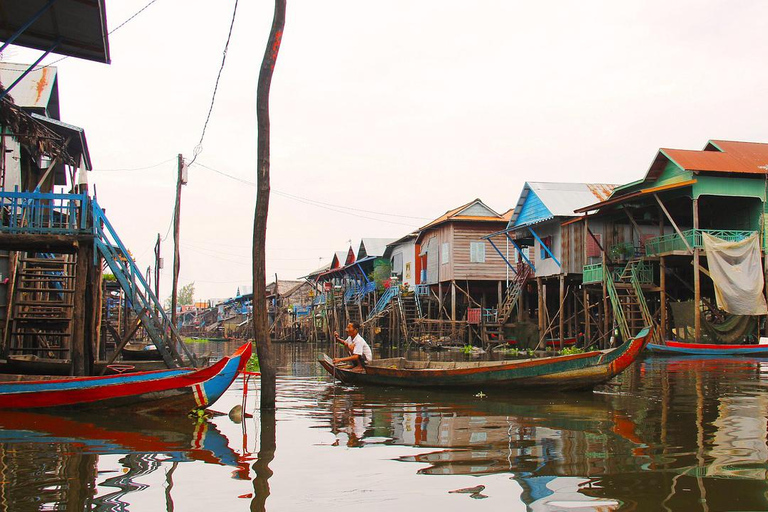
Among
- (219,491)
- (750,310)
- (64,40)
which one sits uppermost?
(64,40)

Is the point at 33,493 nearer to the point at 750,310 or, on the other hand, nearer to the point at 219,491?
the point at 219,491

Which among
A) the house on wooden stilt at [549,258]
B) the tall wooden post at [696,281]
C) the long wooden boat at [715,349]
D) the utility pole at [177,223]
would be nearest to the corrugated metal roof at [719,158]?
the tall wooden post at [696,281]

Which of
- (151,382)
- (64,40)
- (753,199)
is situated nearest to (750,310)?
(753,199)

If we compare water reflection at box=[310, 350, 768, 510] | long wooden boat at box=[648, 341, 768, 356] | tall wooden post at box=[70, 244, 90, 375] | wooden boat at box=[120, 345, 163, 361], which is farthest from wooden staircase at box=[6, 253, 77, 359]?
long wooden boat at box=[648, 341, 768, 356]

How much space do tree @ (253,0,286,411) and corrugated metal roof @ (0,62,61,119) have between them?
10466 millimetres

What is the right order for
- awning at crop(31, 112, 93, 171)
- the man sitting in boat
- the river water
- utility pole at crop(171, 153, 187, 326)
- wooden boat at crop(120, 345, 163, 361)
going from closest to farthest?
the river water → the man sitting in boat → awning at crop(31, 112, 93, 171) → wooden boat at crop(120, 345, 163, 361) → utility pole at crop(171, 153, 187, 326)

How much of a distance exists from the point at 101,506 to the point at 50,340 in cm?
1399

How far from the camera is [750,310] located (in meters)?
21.6

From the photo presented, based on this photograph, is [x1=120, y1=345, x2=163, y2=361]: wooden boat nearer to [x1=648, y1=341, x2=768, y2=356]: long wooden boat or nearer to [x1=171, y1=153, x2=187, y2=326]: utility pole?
[x1=171, y1=153, x2=187, y2=326]: utility pole

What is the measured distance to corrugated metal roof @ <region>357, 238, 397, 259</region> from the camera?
145 feet

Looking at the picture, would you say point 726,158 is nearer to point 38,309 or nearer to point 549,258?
point 549,258

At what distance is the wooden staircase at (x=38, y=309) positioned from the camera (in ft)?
45.8

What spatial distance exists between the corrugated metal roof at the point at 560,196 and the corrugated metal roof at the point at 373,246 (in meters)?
15.3

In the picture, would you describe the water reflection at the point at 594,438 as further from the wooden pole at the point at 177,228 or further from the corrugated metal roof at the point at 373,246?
the corrugated metal roof at the point at 373,246
